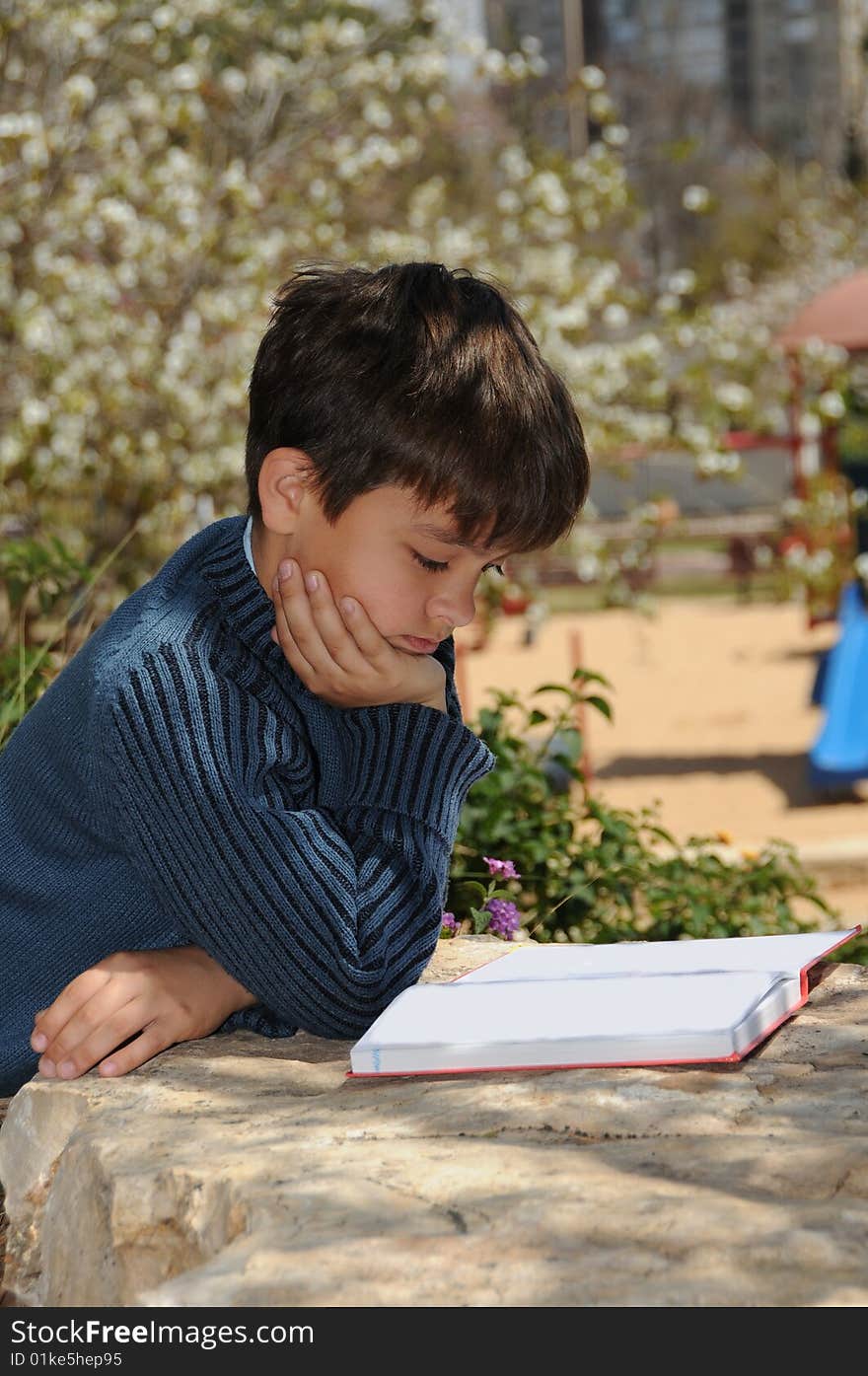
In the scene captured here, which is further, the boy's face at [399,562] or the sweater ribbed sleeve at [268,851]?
the boy's face at [399,562]

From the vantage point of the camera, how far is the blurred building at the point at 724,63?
1645 inches

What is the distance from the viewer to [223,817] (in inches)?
79.5

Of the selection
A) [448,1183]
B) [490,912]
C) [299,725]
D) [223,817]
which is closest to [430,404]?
[299,725]

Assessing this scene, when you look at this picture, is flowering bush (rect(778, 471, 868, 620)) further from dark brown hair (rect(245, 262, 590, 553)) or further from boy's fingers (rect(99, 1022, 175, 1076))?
boy's fingers (rect(99, 1022, 175, 1076))

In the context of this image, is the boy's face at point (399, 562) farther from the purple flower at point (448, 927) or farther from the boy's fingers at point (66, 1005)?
the purple flower at point (448, 927)

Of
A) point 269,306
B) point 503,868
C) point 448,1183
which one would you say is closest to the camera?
point 448,1183

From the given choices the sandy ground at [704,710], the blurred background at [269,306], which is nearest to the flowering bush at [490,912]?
the blurred background at [269,306]

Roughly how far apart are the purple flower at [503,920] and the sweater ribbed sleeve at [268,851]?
2.60 ft

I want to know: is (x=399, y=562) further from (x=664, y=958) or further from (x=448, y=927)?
(x=448, y=927)

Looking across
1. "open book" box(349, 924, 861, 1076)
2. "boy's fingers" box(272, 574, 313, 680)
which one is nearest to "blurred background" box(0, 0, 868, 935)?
"boy's fingers" box(272, 574, 313, 680)

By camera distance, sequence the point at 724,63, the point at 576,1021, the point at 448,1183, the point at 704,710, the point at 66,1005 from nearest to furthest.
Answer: the point at 448,1183 → the point at 576,1021 → the point at 66,1005 → the point at 704,710 → the point at 724,63

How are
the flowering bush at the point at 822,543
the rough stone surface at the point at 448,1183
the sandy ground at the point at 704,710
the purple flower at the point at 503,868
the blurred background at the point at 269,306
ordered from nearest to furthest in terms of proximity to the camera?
1. the rough stone surface at the point at 448,1183
2. the purple flower at the point at 503,868
3. the blurred background at the point at 269,306
4. the sandy ground at the point at 704,710
5. the flowering bush at the point at 822,543

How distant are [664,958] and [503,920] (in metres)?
0.79

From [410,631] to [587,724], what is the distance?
8.29 metres
